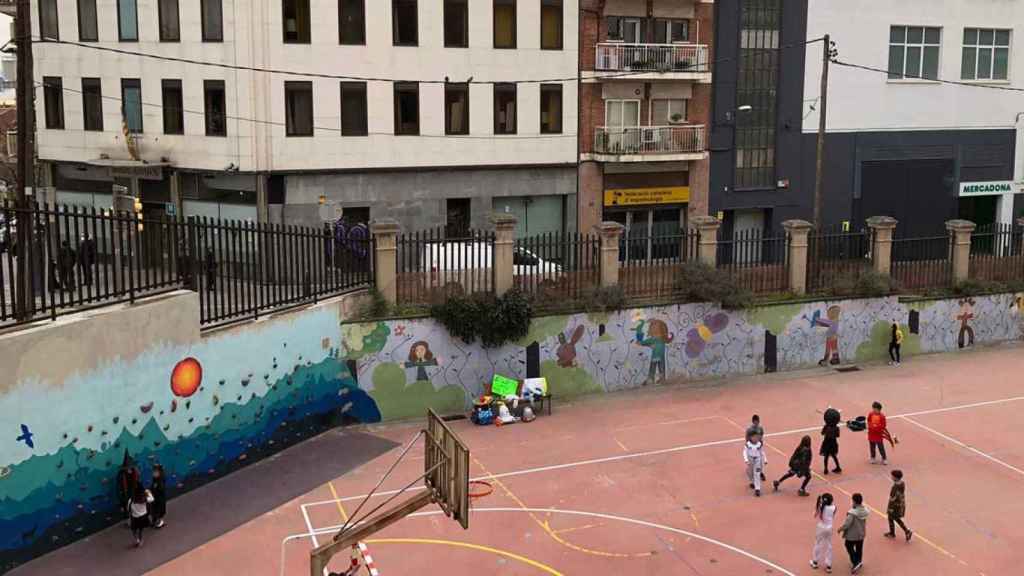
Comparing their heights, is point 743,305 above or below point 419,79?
below

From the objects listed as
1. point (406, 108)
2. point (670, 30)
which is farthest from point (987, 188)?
point (406, 108)

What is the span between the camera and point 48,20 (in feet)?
118

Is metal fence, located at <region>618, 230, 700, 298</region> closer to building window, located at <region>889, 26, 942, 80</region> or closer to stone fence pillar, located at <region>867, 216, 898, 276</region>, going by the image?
stone fence pillar, located at <region>867, 216, 898, 276</region>

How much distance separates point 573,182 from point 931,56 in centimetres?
1836

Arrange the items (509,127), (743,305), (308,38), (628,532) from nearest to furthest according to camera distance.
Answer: (628,532) < (743,305) < (308,38) < (509,127)

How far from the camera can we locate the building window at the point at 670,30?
3922 centimetres

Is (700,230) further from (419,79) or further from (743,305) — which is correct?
(419,79)

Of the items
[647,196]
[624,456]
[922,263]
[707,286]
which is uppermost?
[647,196]

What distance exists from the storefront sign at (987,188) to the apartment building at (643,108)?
45.1ft

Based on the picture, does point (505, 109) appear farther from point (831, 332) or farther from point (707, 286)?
point (831, 332)

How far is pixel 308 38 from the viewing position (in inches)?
1305

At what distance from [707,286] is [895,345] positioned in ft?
22.5

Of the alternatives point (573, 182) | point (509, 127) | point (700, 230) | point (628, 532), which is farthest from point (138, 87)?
point (628, 532)

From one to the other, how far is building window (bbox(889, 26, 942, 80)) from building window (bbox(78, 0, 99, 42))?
108 ft
